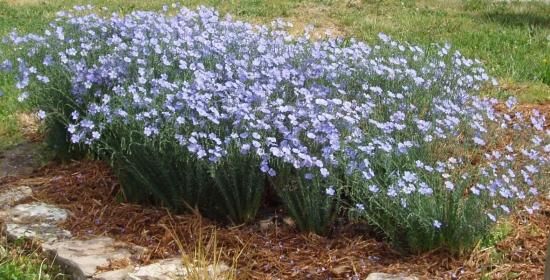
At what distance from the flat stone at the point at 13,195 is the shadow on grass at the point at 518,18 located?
5928mm

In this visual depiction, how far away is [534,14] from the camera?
9.97 m

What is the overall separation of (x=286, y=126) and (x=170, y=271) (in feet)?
2.92

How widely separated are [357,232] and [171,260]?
862mm

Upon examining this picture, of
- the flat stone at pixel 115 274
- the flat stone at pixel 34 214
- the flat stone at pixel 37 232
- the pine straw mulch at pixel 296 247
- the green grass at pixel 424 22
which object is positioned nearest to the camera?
the pine straw mulch at pixel 296 247

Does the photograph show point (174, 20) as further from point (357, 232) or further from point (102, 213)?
point (357, 232)

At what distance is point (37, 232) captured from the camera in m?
4.49

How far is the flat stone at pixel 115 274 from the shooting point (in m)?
3.93

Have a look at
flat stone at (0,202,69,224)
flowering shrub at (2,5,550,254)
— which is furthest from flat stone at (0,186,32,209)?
flowering shrub at (2,5,550,254)

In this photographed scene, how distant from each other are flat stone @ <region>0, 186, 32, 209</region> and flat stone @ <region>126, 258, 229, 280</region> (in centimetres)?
123

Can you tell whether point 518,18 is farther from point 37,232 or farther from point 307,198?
point 37,232

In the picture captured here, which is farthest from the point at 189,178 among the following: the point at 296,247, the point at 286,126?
the point at 296,247

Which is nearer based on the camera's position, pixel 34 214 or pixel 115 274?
pixel 115 274

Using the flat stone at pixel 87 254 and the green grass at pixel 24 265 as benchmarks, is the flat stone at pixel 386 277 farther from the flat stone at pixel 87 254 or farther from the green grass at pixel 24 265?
the green grass at pixel 24 265

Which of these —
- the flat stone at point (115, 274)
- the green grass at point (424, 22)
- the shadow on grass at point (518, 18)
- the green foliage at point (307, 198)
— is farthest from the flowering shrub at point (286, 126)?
the shadow on grass at point (518, 18)
